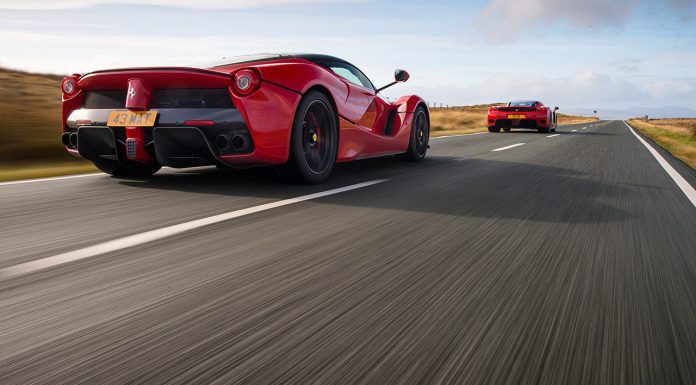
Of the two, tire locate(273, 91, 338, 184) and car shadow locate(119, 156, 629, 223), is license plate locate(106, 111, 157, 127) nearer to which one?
car shadow locate(119, 156, 629, 223)

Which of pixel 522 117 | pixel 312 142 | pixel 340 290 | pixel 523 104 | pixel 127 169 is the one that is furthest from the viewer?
pixel 523 104

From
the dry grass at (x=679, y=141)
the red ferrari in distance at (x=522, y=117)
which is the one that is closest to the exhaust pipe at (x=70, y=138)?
the dry grass at (x=679, y=141)

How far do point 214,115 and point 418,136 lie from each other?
3984 mm

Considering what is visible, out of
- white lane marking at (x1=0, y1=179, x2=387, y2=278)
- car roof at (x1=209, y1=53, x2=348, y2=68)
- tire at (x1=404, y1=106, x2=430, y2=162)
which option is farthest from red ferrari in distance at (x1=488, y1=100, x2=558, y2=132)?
white lane marking at (x1=0, y1=179, x2=387, y2=278)

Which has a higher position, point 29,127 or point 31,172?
point 29,127

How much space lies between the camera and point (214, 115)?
4480mm

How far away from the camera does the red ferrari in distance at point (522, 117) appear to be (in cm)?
2117

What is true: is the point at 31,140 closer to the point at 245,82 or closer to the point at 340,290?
the point at 245,82

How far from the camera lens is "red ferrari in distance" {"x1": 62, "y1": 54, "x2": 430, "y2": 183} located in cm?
451

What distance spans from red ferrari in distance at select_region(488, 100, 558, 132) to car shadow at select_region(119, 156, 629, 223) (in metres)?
14.6

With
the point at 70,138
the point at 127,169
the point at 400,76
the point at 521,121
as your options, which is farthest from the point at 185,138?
the point at 521,121

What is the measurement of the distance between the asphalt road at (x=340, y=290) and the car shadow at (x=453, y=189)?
0.06 metres

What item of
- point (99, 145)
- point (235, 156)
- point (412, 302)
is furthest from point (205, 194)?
point (412, 302)

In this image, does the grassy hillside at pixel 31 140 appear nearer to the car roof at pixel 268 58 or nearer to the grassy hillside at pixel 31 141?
the grassy hillside at pixel 31 141
